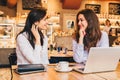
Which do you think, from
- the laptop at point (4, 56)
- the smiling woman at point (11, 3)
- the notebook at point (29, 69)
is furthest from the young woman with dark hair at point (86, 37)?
the smiling woman at point (11, 3)

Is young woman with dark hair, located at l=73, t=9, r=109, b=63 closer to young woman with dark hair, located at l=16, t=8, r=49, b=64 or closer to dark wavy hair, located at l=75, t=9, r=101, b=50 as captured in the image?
dark wavy hair, located at l=75, t=9, r=101, b=50

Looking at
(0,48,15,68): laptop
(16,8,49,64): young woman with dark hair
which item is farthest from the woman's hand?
(0,48,15,68): laptop

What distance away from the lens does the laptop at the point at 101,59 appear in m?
1.71

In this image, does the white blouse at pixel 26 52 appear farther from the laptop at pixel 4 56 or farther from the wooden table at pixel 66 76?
the laptop at pixel 4 56

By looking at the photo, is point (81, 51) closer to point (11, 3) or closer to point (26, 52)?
point (26, 52)

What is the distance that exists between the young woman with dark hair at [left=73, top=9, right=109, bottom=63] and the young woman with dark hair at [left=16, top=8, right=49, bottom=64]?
399 millimetres

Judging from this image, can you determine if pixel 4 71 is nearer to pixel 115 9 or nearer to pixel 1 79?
pixel 1 79

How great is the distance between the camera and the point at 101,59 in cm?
177

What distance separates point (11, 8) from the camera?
10.5 meters

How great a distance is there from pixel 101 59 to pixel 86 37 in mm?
884

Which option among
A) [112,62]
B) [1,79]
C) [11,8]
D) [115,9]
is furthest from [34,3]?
[112,62]

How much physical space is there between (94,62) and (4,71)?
4.50m

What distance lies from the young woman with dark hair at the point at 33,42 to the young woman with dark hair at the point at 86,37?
399 mm

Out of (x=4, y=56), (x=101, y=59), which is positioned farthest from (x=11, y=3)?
(x=101, y=59)
